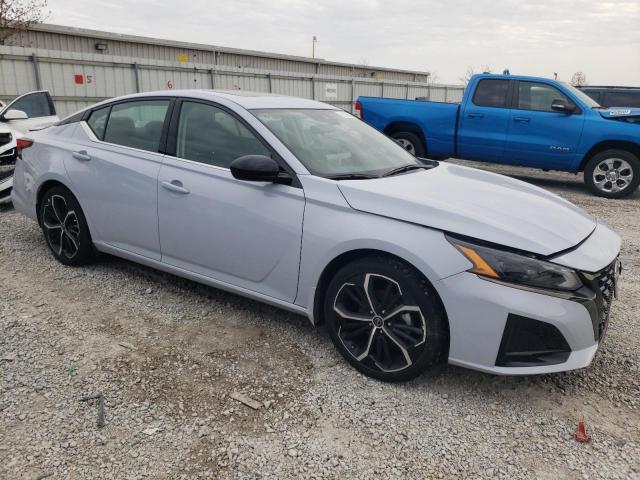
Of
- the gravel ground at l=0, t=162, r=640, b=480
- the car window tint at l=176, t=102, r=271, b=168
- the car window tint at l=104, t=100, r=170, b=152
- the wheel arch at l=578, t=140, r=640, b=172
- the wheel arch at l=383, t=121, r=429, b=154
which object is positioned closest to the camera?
the gravel ground at l=0, t=162, r=640, b=480

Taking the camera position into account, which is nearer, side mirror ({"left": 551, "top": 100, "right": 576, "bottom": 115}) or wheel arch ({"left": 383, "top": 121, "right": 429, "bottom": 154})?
side mirror ({"left": 551, "top": 100, "right": 576, "bottom": 115})

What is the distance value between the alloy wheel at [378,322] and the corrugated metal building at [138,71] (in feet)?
37.2

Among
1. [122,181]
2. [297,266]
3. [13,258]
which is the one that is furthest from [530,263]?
[13,258]

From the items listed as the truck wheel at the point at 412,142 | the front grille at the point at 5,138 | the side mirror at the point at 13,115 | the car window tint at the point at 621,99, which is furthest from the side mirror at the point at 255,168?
the car window tint at the point at 621,99

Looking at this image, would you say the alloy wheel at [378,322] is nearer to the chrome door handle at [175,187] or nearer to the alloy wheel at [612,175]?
the chrome door handle at [175,187]

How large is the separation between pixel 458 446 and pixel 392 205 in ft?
4.05

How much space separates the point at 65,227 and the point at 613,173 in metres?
8.05

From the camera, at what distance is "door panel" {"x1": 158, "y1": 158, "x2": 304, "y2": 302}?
3.08 metres

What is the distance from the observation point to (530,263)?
2.47m

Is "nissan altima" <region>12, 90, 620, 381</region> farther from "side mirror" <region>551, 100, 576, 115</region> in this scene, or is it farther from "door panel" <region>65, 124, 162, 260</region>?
"side mirror" <region>551, 100, 576, 115</region>

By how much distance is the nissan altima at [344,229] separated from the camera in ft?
8.25

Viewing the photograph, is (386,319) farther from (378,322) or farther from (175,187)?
(175,187)

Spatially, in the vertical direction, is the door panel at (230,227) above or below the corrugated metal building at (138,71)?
below

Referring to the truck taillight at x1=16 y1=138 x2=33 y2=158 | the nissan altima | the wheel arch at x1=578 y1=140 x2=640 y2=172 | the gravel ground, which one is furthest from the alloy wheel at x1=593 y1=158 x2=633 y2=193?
the truck taillight at x1=16 y1=138 x2=33 y2=158
